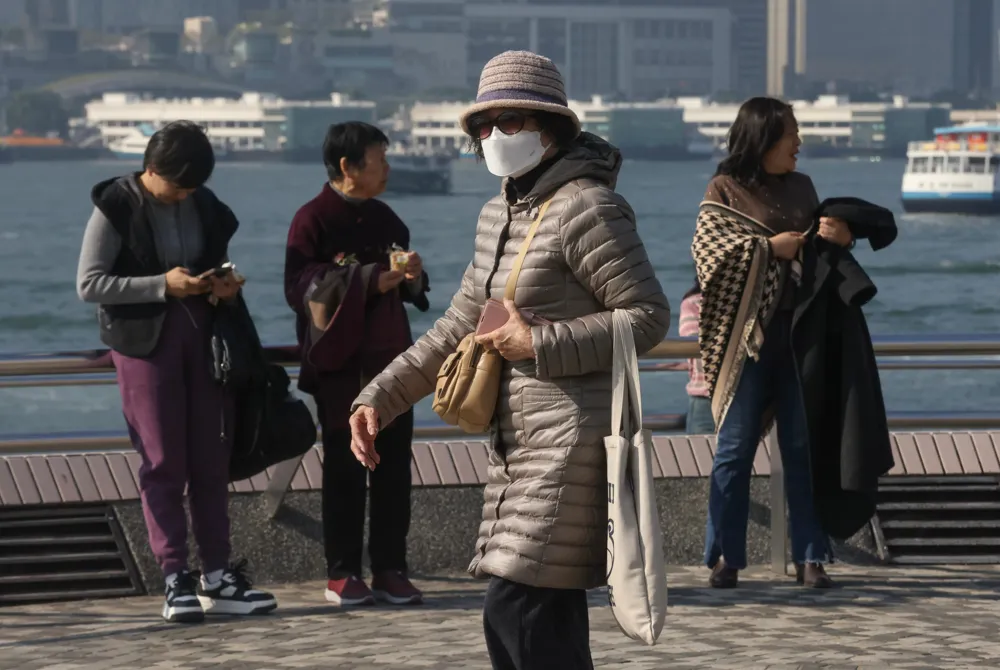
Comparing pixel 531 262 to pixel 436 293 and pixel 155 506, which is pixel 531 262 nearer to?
pixel 155 506

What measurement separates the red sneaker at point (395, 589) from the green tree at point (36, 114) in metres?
170

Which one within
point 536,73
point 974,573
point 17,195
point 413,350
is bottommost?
point 17,195

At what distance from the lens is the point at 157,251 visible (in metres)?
5.85

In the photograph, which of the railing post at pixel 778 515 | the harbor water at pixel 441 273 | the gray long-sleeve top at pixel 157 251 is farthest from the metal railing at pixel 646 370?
the harbor water at pixel 441 273

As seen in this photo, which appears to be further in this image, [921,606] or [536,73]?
[921,606]

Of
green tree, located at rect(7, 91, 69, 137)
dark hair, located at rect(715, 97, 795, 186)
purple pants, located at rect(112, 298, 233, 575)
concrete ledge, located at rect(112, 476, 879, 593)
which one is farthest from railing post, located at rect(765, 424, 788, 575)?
green tree, located at rect(7, 91, 69, 137)

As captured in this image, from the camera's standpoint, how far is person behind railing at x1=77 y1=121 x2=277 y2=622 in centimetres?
575

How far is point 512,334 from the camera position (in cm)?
377

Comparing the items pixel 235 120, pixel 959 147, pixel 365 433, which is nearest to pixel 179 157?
pixel 365 433

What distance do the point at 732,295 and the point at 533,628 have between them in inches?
94.8

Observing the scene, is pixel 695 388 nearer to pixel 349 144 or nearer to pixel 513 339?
pixel 349 144

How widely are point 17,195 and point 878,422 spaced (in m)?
122

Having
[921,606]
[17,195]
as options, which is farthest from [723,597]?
[17,195]

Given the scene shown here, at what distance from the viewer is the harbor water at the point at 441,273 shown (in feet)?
114
